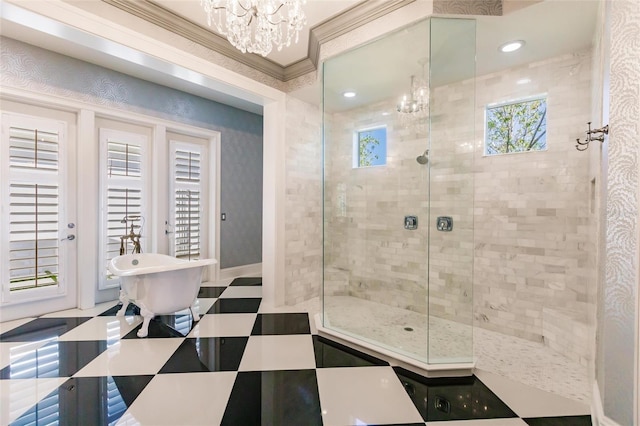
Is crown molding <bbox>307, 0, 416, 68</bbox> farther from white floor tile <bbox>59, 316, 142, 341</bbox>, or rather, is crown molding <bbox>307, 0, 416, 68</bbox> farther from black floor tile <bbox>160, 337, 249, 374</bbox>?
white floor tile <bbox>59, 316, 142, 341</bbox>

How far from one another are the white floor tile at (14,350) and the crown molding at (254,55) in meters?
2.62

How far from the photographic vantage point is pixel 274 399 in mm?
1677

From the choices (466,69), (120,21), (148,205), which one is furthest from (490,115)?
(148,205)

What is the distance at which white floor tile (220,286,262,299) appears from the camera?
3632mm

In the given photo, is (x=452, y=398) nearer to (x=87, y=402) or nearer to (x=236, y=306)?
(x=87, y=402)

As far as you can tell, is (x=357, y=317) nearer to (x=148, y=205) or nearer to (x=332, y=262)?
(x=332, y=262)

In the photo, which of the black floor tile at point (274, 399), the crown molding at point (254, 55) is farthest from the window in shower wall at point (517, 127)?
the black floor tile at point (274, 399)

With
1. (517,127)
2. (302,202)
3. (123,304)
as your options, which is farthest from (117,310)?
(517,127)

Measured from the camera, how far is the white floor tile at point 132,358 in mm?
1931

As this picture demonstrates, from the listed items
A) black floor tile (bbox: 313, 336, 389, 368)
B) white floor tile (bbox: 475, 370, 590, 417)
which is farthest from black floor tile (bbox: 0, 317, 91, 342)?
white floor tile (bbox: 475, 370, 590, 417)

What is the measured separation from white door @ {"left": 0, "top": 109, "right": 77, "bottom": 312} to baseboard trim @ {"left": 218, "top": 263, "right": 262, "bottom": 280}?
1.77 metres

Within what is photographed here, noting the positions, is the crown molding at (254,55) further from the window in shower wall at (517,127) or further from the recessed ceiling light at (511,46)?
the window in shower wall at (517,127)

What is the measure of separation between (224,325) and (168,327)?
51 centimetres

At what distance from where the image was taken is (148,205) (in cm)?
371
